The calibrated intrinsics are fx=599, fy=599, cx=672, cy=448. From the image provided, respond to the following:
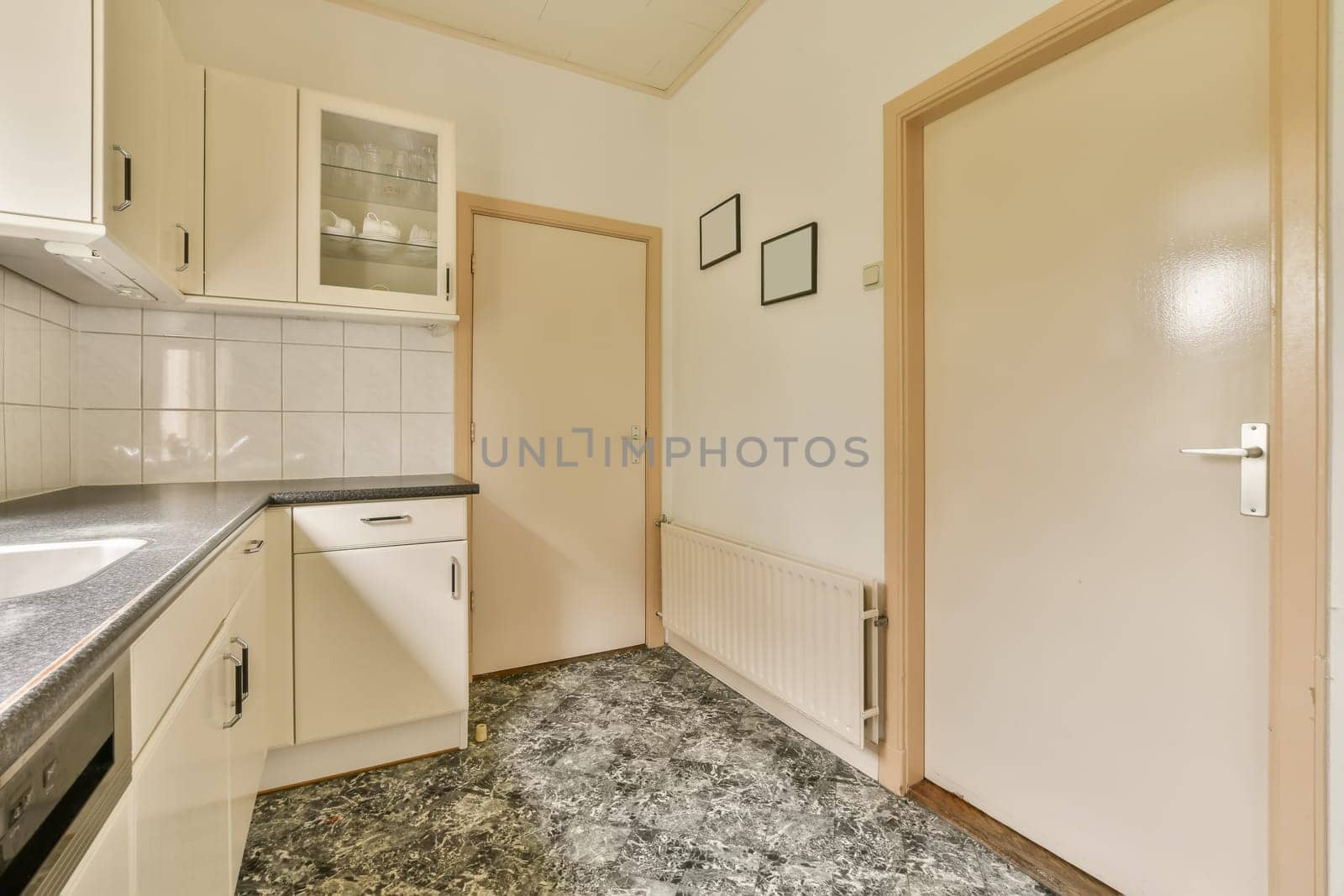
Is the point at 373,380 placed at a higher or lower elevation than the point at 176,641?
higher

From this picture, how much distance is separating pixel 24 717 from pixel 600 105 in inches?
112

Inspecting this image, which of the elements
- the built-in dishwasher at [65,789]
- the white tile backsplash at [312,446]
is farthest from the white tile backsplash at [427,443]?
the built-in dishwasher at [65,789]

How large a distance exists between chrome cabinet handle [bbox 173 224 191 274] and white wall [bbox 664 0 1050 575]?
5.73ft

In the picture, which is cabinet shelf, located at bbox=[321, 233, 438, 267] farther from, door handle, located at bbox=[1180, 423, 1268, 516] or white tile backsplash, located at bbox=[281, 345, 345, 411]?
door handle, located at bbox=[1180, 423, 1268, 516]

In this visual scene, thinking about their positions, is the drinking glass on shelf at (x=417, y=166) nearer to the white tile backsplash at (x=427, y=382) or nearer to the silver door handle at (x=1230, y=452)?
the white tile backsplash at (x=427, y=382)

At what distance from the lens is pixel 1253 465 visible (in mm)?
1069

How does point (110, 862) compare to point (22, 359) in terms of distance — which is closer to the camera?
point (110, 862)

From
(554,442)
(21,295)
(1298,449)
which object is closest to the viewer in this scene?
(1298,449)

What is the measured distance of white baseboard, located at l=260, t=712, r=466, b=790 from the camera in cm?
173

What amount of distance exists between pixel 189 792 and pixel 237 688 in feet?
1.25

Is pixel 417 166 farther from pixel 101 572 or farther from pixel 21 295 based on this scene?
pixel 101 572

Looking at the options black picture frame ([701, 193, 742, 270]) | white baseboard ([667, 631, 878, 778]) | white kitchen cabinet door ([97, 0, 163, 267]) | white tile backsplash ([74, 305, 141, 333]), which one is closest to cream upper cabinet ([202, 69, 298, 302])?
white kitchen cabinet door ([97, 0, 163, 267])

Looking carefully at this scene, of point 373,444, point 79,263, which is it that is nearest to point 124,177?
point 79,263

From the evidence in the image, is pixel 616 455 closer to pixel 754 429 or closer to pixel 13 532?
pixel 754 429
